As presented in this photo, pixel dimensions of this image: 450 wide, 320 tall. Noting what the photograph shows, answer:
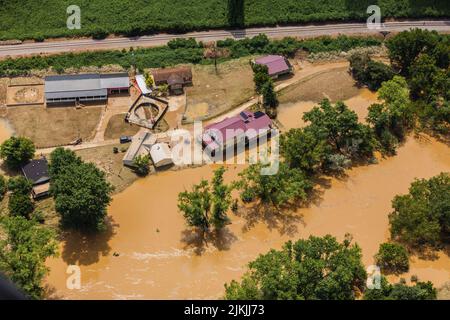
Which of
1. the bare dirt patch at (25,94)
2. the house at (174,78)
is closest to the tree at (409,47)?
the house at (174,78)

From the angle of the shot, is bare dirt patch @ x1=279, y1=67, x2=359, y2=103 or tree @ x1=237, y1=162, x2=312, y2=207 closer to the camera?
tree @ x1=237, y1=162, x2=312, y2=207

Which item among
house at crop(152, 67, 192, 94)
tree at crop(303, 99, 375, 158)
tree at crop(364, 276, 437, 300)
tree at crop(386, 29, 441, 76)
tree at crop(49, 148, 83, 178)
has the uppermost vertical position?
tree at crop(386, 29, 441, 76)

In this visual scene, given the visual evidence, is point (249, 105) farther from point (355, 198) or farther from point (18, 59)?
point (18, 59)

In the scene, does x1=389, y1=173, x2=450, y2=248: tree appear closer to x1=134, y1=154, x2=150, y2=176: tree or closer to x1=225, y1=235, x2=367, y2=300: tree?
x1=225, y1=235, x2=367, y2=300: tree

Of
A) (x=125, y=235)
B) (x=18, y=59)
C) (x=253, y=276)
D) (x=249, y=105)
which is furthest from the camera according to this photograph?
(x=18, y=59)

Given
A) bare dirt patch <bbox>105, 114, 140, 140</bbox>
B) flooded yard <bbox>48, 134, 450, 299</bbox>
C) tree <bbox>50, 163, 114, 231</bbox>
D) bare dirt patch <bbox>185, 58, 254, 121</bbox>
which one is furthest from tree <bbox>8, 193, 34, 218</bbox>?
bare dirt patch <bbox>185, 58, 254, 121</bbox>

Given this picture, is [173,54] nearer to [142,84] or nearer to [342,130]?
[142,84]

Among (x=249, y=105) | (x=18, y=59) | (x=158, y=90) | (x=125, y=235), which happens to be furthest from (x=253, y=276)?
(x=18, y=59)
